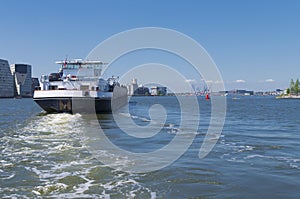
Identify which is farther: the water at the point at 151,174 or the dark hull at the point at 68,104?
the dark hull at the point at 68,104

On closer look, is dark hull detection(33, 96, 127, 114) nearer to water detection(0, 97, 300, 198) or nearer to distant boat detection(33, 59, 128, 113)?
distant boat detection(33, 59, 128, 113)

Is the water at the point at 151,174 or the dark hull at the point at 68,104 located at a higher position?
the dark hull at the point at 68,104

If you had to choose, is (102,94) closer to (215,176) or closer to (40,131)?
(40,131)

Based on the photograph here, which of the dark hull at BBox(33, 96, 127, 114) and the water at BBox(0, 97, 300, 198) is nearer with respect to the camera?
the water at BBox(0, 97, 300, 198)

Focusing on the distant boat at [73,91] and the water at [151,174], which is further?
the distant boat at [73,91]

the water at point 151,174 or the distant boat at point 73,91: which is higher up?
the distant boat at point 73,91

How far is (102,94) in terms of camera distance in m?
41.5

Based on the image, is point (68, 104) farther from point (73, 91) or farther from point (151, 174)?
point (151, 174)

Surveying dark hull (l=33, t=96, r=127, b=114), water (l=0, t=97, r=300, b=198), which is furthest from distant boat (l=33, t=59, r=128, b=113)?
water (l=0, t=97, r=300, b=198)

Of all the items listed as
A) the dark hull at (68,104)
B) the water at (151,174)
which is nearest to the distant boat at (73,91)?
the dark hull at (68,104)

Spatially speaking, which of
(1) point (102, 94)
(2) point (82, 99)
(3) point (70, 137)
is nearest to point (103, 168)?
(3) point (70, 137)

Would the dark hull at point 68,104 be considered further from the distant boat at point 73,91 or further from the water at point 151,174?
the water at point 151,174

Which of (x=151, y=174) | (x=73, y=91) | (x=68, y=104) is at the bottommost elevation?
(x=151, y=174)

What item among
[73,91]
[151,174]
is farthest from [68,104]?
[151,174]
